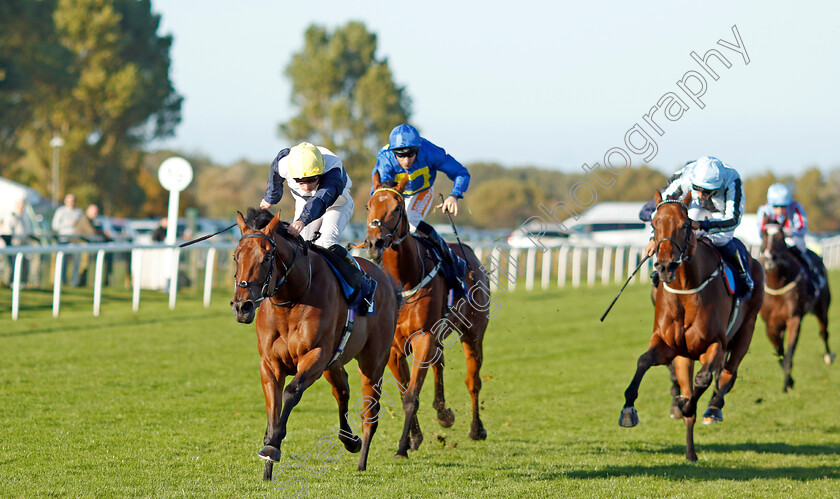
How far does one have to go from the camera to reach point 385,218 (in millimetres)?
5773

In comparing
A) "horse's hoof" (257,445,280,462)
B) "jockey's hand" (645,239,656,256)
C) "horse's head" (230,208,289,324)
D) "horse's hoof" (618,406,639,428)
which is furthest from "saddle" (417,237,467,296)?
"horse's hoof" (257,445,280,462)

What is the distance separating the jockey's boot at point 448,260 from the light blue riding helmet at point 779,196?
550 cm

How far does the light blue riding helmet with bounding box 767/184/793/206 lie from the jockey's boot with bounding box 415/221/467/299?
5.50m

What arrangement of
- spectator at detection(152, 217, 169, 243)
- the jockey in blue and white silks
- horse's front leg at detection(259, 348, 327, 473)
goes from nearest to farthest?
horse's front leg at detection(259, 348, 327, 473)
the jockey in blue and white silks
spectator at detection(152, 217, 169, 243)

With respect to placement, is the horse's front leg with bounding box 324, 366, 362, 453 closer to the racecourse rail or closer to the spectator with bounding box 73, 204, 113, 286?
the racecourse rail

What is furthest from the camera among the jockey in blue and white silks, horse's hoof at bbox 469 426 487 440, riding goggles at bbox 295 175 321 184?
horse's hoof at bbox 469 426 487 440

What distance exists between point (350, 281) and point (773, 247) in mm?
6615

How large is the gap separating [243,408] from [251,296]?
3.33 metres

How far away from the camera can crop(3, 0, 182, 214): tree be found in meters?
32.3

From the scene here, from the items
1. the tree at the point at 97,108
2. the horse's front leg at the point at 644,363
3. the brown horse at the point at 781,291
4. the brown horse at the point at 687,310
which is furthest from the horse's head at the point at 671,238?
the tree at the point at 97,108

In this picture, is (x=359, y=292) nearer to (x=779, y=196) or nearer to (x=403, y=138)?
(x=403, y=138)

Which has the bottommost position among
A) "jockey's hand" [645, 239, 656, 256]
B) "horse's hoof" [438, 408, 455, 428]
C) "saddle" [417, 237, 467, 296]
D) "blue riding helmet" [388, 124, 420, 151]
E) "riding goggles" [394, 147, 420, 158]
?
"horse's hoof" [438, 408, 455, 428]

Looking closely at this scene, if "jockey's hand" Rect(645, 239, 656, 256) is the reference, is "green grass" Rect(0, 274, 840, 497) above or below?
below

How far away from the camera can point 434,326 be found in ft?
20.5
